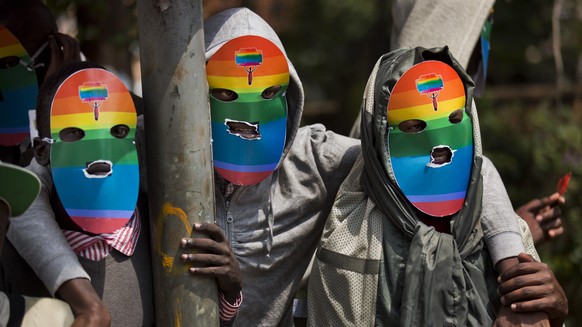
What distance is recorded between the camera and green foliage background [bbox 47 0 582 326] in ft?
22.2

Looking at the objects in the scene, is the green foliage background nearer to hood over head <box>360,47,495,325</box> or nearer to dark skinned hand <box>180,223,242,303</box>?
hood over head <box>360,47,495,325</box>

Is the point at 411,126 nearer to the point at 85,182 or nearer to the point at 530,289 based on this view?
the point at 530,289

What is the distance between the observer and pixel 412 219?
3303mm

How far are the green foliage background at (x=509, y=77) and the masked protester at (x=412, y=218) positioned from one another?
7.90 ft

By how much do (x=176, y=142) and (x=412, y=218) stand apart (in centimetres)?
90

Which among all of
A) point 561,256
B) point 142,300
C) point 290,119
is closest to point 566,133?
point 561,256

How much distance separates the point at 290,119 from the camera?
11.7ft

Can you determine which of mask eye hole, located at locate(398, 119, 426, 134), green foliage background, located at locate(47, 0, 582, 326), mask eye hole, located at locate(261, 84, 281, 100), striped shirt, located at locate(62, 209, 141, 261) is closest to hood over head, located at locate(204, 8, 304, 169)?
mask eye hole, located at locate(261, 84, 281, 100)

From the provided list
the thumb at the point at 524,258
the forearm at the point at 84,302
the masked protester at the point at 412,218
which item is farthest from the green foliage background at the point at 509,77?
the thumb at the point at 524,258

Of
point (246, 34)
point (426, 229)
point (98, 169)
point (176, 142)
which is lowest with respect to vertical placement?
point (426, 229)

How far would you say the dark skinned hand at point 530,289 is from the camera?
10.4 feet

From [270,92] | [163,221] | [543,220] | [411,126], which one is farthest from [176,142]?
[543,220]

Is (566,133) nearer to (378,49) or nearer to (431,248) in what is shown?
(378,49)

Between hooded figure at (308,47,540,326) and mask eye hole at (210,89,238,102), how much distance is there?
471mm
